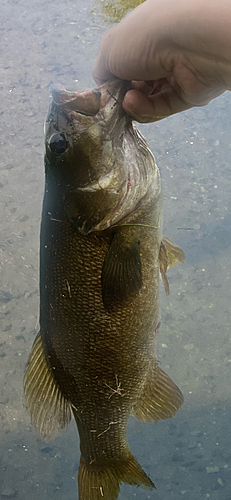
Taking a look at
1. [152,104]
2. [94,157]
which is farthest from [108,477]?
[152,104]

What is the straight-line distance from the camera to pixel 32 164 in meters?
1.98

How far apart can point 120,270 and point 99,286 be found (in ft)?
0.19

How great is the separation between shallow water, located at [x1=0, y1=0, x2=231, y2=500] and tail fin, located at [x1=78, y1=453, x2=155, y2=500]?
0.70 meters

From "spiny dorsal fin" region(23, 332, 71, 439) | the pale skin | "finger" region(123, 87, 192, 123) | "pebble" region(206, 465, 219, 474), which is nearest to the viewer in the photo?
the pale skin

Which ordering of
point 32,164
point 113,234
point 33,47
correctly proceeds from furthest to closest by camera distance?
point 33,47 → point 32,164 → point 113,234

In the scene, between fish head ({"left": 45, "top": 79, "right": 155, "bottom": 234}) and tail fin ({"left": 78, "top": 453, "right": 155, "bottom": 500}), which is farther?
tail fin ({"left": 78, "top": 453, "right": 155, "bottom": 500})

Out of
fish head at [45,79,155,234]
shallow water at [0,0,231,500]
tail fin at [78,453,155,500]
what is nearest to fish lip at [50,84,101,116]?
fish head at [45,79,155,234]

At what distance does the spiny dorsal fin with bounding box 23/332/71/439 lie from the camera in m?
0.96

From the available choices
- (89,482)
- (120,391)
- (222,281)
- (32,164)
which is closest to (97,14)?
(32,164)

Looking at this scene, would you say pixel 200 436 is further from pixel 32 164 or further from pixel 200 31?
pixel 200 31

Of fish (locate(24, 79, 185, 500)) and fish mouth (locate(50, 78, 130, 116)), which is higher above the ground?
fish mouth (locate(50, 78, 130, 116))

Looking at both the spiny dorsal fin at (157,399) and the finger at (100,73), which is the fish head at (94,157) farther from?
the spiny dorsal fin at (157,399)

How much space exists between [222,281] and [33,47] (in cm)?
147

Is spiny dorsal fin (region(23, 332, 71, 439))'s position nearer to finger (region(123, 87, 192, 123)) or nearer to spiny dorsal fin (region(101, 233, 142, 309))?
spiny dorsal fin (region(101, 233, 142, 309))
